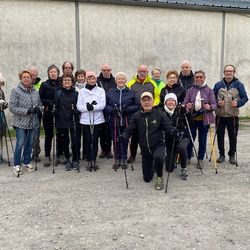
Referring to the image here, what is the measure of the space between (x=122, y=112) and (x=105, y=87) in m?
1.05

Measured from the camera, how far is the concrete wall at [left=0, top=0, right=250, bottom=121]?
10594 mm

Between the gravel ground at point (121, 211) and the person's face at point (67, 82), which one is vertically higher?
the person's face at point (67, 82)

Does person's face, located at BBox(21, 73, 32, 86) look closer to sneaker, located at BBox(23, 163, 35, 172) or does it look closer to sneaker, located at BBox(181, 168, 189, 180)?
sneaker, located at BBox(23, 163, 35, 172)

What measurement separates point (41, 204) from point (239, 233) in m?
2.87

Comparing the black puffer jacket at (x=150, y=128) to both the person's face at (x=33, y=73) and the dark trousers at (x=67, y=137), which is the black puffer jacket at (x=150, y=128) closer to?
the dark trousers at (x=67, y=137)

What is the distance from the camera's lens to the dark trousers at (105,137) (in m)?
7.13

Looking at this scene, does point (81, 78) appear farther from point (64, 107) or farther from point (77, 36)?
point (77, 36)

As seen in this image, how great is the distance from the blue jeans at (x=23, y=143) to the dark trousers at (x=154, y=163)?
239 cm

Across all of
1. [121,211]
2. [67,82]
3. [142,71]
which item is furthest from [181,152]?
[67,82]

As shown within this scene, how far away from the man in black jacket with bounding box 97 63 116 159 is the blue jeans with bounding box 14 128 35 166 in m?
1.68

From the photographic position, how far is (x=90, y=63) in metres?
11.5

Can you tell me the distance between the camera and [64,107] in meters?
6.23

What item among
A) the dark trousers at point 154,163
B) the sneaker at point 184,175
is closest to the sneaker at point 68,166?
the dark trousers at point 154,163

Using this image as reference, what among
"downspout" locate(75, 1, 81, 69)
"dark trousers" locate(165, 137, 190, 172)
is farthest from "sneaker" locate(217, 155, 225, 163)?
"downspout" locate(75, 1, 81, 69)
